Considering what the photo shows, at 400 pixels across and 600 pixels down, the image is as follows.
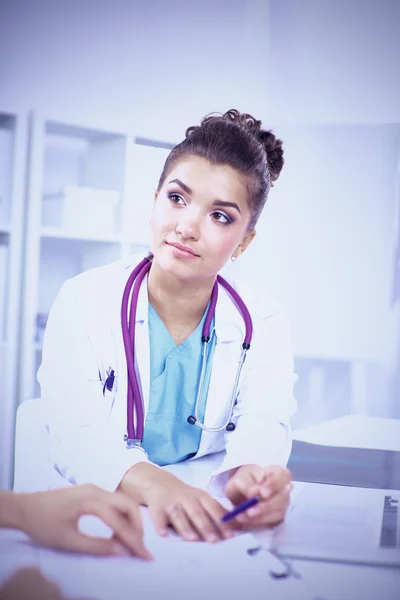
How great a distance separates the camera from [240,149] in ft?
3.17

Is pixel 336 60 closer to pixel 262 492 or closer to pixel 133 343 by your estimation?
pixel 133 343

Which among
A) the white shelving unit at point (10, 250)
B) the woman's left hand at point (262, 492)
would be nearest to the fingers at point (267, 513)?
the woman's left hand at point (262, 492)

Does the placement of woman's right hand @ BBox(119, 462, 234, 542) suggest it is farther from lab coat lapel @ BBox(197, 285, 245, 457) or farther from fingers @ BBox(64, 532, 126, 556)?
lab coat lapel @ BBox(197, 285, 245, 457)

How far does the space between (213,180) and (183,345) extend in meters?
0.27

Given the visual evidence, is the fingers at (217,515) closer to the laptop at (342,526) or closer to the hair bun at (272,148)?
the laptop at (342,526)

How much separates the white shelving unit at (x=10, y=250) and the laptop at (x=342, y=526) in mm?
854

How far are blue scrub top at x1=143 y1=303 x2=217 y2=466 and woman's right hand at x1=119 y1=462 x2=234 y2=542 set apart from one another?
251 millimetres

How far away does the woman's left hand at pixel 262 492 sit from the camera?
27.6 inches

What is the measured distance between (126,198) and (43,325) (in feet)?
1.19

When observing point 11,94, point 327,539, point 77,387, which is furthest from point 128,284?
point 11,94

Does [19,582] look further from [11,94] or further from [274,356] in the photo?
[11,94]

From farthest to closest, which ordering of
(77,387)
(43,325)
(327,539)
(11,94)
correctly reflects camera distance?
(43,325) < (11,94) < (77,387) < (327,539)

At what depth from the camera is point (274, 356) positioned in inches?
41.2

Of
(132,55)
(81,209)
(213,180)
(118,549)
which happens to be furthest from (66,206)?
(118,549)
